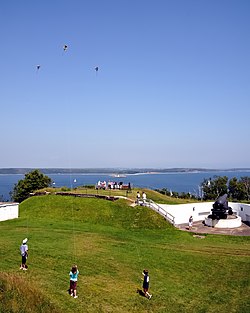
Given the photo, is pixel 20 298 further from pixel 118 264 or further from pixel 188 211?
pixel 188 211

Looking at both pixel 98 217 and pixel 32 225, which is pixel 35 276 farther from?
pixel 98 217

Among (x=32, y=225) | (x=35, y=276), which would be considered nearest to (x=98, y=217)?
(x=32, y=225)

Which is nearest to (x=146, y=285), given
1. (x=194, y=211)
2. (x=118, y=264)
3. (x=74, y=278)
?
(x=74, y=278)

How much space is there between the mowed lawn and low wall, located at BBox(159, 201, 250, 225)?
144 inches

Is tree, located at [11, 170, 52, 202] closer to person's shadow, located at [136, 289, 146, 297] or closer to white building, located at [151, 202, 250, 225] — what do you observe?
white building, located at [151, 202, 250, 225]

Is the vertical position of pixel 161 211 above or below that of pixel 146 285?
above

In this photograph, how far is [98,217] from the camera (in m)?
33.5

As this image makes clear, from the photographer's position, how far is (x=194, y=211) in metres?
38.8

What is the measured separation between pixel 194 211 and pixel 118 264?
1967 cm

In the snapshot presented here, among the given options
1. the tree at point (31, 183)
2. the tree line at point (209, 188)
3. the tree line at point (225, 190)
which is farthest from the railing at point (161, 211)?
the tree line at point (225, 190)

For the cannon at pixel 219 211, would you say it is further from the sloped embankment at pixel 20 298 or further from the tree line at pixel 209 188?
the tree line at pixel 209 188

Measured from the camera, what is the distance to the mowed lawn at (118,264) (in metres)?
15.1

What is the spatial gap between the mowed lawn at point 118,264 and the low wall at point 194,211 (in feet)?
12.0

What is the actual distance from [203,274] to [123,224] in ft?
40.1
